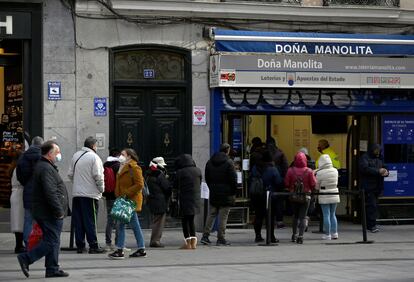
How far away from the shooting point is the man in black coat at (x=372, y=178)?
1745cm

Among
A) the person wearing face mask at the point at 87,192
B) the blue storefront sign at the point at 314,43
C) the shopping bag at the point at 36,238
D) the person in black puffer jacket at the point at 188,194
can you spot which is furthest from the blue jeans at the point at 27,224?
the blue storefront sign at the point at 314,43

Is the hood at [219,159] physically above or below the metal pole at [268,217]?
above

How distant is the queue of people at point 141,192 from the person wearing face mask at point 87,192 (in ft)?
0.05

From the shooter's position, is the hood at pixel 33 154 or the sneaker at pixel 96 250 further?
the sneaker at pixel 96 250

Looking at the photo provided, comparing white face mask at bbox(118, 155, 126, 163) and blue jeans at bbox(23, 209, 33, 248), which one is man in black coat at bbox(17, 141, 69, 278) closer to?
blue jeans at bbox(23, 209, 33, 248)

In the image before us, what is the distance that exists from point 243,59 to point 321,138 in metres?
3.09

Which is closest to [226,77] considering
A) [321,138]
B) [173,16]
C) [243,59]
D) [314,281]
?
[243,59]

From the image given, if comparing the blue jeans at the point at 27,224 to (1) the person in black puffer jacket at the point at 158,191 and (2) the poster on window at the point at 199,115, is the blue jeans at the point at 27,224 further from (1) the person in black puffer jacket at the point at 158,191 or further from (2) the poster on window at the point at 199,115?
(2) the poster on window at the point at 199,115

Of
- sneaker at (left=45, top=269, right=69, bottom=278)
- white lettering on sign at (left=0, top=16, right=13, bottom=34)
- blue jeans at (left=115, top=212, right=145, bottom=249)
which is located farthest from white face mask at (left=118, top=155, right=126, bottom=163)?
white lettering on sign at (left=0, top=16, right=13, bottom=34)

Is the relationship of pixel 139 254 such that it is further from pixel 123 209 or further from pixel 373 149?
pixel 373 149

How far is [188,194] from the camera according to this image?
48.2ft

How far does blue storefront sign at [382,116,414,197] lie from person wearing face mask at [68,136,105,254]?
296 inches

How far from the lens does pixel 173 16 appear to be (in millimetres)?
17281

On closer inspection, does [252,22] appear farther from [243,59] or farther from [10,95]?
[10,95]
